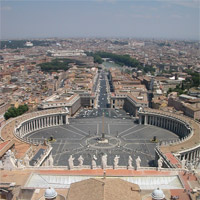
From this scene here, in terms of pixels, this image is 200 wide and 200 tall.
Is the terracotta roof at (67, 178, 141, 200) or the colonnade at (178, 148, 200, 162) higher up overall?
the terracotta roof at (67, 178, 141, 200)

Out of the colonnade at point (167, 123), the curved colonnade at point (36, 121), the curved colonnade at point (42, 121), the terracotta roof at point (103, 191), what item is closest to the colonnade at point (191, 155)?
the colonnade at point (167, 123)

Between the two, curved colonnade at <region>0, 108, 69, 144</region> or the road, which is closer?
curved colonnade at <region>0, 108, 69, 144</region>

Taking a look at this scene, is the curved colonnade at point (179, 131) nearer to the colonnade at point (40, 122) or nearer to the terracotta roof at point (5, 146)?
the colonnade at point (40, 122)

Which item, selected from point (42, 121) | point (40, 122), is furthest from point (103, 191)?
point (42, 121)

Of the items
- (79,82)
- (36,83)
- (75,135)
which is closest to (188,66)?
(79,82)

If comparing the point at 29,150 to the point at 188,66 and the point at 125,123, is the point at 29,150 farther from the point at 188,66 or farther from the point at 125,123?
the point at 188,66

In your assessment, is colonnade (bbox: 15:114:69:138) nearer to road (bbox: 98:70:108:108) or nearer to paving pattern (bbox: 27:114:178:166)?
paving pattern (bbox: 27:114:178:166)

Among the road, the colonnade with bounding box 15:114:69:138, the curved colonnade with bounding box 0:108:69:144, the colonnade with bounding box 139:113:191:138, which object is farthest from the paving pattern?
the road
